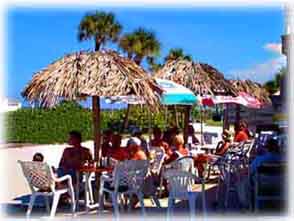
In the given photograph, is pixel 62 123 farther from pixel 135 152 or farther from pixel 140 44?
pixel 135 152

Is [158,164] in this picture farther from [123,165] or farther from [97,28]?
[97,28]

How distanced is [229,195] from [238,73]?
7131 mm

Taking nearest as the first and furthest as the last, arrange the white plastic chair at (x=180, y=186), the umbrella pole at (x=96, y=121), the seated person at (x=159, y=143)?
the white plastic chair at (x=180, y=186) → the umbrella pole at (x=96, y=121) → the seated person at (x=159, y=143)

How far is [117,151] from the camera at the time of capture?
7.68m

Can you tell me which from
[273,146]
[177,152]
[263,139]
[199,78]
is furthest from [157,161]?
[263,139]

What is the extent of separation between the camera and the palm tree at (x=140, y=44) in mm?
27906

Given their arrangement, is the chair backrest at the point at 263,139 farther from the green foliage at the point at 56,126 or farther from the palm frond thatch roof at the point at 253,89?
the green foliage at the point at 56,126

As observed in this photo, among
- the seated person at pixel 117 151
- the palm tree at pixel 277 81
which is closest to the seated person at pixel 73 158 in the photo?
the seated person at pixel 117 151

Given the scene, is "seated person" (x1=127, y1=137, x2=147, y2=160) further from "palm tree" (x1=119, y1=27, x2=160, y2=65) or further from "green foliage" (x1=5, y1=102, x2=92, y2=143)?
"palm tree" (x1=119, y1=27, x2=160, y2=65)

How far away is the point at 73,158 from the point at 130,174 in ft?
3.50

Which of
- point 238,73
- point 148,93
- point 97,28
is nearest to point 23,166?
point 148,93

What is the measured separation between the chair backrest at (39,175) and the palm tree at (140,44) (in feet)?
69.9

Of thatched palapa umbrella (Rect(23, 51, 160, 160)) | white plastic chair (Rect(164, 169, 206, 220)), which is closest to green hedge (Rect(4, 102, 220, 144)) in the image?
thatched palapa umbrella (Rect(23, 51, 160, 160))

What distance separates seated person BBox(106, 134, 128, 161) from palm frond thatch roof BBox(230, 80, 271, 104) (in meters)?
6.59
